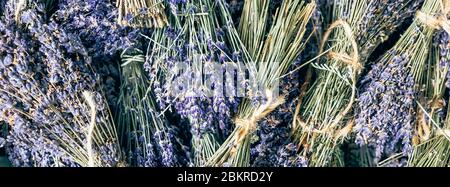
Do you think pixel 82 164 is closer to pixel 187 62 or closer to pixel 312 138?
pixel 187 62

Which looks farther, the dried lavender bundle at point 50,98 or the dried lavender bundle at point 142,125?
the dried lavender bundle at point 142,125

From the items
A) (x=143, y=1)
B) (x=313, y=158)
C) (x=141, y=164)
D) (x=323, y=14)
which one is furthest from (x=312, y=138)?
(x=143, y=1)

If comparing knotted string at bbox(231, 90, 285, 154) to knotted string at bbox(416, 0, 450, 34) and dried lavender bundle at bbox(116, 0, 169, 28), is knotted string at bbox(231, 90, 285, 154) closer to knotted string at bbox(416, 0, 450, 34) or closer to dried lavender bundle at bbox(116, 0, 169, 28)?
dried lavender bundle at bbox(116, 0, 169, 28)

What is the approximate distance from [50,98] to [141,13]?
306mm

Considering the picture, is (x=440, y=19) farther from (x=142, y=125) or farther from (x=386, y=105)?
(x=142, y=125)

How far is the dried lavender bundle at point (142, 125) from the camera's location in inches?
57.7

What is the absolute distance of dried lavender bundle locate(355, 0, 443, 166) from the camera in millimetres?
1446

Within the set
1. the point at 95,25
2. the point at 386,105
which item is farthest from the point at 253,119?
the point at 95,25

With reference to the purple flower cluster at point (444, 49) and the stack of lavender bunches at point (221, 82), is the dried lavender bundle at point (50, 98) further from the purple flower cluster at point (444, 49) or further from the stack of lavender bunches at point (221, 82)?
the purple flower cluster at point (444, 49)

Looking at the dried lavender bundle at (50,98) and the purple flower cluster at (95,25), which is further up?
the purple flower cluster at (95,25)

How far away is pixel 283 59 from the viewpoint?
4.70ft

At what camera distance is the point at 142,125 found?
57.8 inches

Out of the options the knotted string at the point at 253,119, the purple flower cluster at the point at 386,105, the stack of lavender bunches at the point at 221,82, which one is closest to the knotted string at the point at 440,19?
the stack of lavender bunches at the point at 221,82

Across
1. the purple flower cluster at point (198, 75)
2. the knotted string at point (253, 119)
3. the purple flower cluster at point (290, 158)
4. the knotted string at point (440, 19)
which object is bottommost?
the purple flower cluster at point (290, 158)
